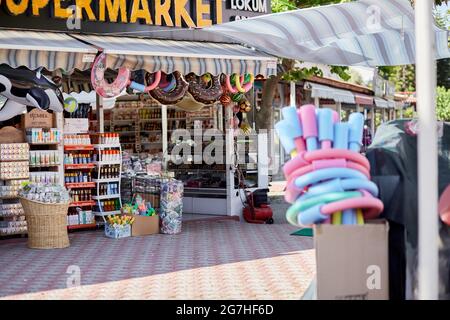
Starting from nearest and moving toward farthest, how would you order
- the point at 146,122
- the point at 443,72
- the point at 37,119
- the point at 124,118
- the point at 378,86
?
1. the point at 37,119
2. the point at 146,122
3. the point at 124,118
4. the point at 378,86
5. the point at 443,72

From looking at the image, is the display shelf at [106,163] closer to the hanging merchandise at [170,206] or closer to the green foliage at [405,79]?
the hanging merchandise at [170,206]

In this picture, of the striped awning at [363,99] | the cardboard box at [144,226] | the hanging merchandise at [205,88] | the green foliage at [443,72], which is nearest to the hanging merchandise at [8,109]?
the cardboard box at [144,226]

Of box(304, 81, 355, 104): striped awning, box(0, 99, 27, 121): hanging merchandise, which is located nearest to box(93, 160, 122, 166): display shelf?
box(0, 99, 27, 121): hanging merchandise

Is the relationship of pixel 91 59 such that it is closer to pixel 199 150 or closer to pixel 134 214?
pixel 134 214

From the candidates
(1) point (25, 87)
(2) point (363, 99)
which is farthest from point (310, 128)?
(2) point (363, 99)

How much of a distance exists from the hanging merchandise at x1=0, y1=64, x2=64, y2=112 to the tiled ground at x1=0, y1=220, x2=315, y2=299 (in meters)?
2.12

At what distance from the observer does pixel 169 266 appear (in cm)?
880

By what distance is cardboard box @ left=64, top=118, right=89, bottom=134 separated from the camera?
1187 centimetres

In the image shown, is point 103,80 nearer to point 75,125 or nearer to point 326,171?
point 75,125

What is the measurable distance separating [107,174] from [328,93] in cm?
1321

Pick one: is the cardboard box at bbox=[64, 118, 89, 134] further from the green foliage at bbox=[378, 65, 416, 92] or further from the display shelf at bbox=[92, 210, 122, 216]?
the green foliage at bbox=[378, 65, 416, 92]

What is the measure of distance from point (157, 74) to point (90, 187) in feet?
7.60

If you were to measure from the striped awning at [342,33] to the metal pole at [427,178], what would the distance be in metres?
3.80
